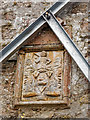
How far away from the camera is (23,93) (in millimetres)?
4590

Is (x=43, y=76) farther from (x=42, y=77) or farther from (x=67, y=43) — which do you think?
(x=67, y=43)

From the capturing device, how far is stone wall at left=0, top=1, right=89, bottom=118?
4484 millimetres

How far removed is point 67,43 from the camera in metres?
4.64

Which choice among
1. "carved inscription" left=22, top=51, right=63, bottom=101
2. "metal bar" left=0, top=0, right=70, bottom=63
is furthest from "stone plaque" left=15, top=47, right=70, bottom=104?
"metal bar" left=0, top=0, right=70, bottom=63

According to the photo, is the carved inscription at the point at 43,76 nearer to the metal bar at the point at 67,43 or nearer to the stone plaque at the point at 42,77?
the stone plaque at the point at 42,77

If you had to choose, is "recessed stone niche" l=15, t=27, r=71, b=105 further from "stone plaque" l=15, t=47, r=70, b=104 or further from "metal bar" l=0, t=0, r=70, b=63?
"metal bar" l=0, t=0, r=70, b=63

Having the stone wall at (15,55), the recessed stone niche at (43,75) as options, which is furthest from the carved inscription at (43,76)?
the stone wall at (15,55)

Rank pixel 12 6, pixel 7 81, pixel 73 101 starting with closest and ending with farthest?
pixel 73 101
pixel 7 81
pixel 12 6

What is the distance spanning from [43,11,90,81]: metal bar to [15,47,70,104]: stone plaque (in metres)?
0.15

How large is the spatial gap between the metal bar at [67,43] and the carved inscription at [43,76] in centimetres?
17

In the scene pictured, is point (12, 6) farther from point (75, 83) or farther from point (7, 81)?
point (75, 83)

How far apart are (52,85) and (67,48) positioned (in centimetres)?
43

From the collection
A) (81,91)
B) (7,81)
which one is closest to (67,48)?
(81,91)

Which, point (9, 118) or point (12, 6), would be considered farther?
point (12, 6)
